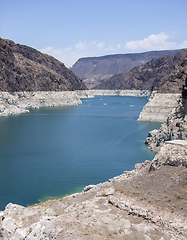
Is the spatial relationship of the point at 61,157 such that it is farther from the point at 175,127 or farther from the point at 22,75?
the point at 22,75

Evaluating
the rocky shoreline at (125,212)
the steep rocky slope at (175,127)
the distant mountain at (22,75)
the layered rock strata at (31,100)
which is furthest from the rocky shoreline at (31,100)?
the rocky shoreline at (125,212)

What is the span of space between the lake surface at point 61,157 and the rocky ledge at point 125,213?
888cm

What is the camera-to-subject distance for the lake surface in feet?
87.2

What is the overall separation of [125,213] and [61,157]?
84.1ft

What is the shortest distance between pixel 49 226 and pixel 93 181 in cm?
1571

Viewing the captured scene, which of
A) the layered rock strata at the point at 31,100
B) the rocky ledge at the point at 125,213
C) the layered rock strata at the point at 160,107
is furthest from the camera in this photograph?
the layered rock strata at the point at 31,100

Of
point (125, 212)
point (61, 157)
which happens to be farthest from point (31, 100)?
point (125, 212)

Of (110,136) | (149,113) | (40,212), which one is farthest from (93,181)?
(149,113)

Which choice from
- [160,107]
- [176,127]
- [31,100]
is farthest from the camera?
[31,100]

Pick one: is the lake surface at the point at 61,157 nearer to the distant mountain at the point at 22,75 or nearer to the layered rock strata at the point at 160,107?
the layered rock strata at the point at 160,107

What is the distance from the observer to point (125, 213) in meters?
13.0

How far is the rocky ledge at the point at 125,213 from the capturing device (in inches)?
457

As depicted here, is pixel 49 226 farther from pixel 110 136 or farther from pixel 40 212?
pixel 110 136

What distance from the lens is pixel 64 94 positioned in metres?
139
